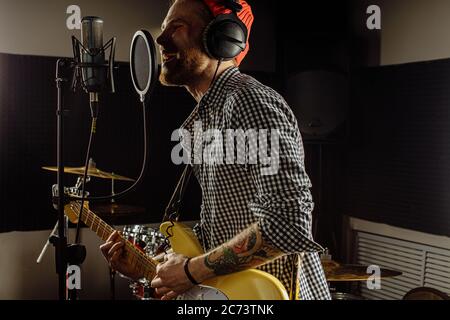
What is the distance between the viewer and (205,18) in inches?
59.3

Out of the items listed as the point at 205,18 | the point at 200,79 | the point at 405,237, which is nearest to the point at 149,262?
the point at 200,79

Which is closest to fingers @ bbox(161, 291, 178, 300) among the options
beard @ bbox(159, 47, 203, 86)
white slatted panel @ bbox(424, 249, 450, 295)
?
beard @ bbox(159, 47, 203, 86)

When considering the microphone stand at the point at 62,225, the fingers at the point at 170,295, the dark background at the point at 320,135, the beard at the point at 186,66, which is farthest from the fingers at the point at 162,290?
the dark background at the point at 320,135

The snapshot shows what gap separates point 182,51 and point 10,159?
9.29 ft

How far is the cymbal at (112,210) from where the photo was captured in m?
3.63

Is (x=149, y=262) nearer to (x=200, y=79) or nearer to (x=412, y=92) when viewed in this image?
(x=200, y=79)

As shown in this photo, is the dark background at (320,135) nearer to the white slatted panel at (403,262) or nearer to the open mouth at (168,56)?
the white slatted panel at (403,262)

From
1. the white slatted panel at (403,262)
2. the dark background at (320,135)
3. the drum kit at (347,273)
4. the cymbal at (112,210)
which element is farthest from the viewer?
the dark background at (320,135)

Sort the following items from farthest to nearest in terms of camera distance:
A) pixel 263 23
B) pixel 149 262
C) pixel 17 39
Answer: pixel 263 23 < pixel 17 39 < pixel 149 262

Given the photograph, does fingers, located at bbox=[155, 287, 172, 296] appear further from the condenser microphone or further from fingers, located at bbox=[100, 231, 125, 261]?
the condenser microphone

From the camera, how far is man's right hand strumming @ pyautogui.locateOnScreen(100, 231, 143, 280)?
5.48 ft

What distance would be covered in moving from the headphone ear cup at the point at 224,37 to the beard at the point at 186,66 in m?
0.04

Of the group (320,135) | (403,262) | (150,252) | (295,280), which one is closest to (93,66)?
(295,280)

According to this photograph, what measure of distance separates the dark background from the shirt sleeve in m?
2.85
